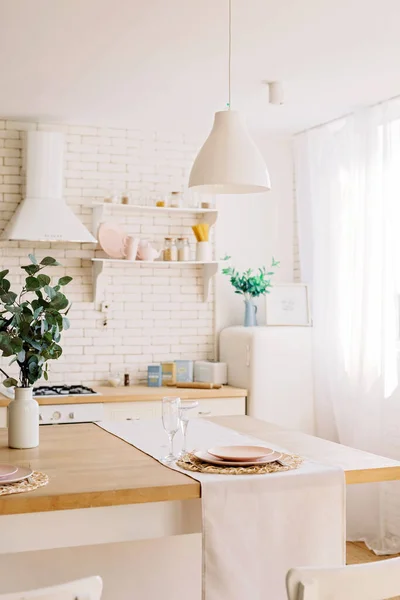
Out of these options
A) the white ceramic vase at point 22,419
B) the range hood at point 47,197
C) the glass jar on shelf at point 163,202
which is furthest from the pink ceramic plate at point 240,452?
the glass jar on shelf at point 163,202

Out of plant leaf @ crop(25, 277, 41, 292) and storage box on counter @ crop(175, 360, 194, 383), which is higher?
plant leaf @ crop(25, 277, 41, 292)

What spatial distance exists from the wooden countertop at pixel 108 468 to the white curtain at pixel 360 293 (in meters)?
1.81

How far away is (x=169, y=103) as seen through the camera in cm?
519

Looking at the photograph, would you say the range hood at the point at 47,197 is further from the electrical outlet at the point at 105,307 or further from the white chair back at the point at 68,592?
the white chair back at the point at 68,592

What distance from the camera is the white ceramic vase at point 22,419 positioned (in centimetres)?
301

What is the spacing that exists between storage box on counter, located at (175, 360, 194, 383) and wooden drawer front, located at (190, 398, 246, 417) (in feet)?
1.38

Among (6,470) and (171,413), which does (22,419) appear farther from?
(171,413)

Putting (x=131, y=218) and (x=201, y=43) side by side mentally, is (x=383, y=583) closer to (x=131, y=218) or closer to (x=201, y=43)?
(x=201, y=43)

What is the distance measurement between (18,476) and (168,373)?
10.8 ft

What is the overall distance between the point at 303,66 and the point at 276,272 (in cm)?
216

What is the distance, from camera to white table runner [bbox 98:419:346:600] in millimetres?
2518

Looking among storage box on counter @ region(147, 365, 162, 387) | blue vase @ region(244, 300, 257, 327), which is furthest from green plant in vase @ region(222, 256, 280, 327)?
storage box on counter @ region(147, 365, 162, 387)

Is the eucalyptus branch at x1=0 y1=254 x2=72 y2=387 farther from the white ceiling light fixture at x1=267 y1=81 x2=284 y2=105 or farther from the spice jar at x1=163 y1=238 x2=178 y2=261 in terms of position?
the spice jar at x1=163 y1=238 x2=178 y2=261

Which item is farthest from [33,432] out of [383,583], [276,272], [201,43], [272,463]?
[276,272]
